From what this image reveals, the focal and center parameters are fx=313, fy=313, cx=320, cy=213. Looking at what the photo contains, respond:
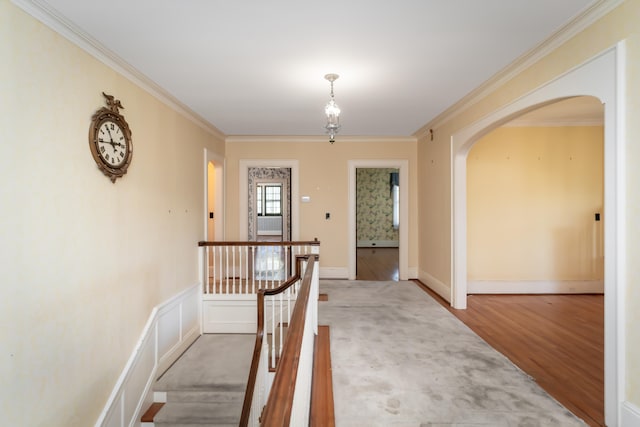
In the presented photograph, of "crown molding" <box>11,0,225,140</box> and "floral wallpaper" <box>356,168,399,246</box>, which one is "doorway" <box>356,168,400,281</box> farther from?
"crown molding" <box>11,0,225,140</box>

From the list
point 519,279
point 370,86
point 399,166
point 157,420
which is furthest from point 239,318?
point 519,279

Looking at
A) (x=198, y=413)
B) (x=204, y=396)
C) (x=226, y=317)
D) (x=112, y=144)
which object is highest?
(x=112, y=144)

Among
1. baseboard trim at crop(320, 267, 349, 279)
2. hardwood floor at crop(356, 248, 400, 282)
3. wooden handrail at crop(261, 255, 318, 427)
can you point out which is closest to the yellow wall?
hardwood floor at crop(356, 248, 400, 282)

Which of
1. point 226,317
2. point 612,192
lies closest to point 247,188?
point 226,317

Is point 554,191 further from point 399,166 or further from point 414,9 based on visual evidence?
point 414,9

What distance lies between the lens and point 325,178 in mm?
6215

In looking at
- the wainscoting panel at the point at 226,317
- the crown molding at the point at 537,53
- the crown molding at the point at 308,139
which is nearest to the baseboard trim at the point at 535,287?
the crown molding at the point at 537,53

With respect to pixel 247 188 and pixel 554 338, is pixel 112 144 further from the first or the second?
pixel 554 338

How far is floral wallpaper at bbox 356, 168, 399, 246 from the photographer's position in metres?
10.7

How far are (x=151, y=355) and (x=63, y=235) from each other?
5.69ft

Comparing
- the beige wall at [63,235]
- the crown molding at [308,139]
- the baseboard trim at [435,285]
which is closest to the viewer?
the beige wall at [63,235]

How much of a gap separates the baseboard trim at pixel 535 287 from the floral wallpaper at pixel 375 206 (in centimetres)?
551

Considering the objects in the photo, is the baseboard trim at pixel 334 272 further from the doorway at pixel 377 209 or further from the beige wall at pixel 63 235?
the doorway at pixel 377 209

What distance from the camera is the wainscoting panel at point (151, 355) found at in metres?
2.76
